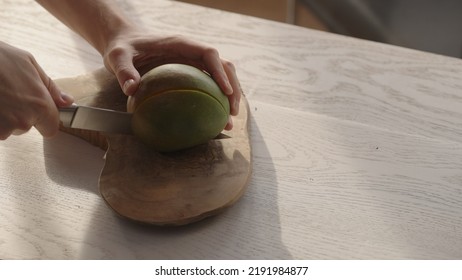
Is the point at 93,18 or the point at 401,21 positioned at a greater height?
the point at 93,18

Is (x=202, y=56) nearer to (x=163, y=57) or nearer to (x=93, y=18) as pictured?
(x=163, y=57)

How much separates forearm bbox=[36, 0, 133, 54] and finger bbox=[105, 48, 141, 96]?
0.21ft

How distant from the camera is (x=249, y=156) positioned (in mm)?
950

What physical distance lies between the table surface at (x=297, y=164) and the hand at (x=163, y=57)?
0.36ft

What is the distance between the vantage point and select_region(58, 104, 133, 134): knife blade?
91 centimetres

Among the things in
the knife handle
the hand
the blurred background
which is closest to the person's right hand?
the knife handle

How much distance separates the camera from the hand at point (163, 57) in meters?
0.95

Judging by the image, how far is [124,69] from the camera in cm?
95

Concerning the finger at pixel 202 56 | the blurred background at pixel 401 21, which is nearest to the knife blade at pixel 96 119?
the finger at pixel 202 56

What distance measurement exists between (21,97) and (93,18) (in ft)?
0.84

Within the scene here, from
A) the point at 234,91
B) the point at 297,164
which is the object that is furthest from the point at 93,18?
the point at 297,164

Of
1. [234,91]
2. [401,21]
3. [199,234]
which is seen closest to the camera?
[199,234]
